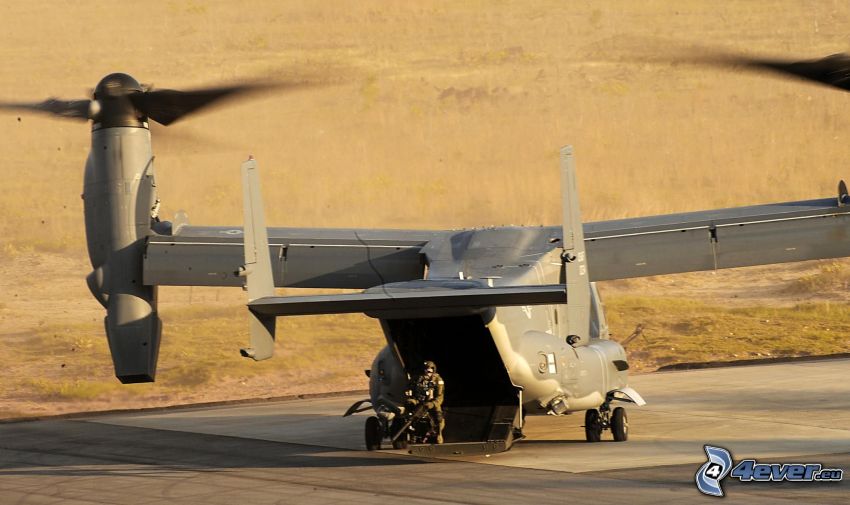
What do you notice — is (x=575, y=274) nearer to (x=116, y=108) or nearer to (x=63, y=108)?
(x=116, y=108)

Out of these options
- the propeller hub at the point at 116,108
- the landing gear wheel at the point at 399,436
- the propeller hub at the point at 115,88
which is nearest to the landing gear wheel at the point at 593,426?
the landing gear wheel at the point at 399,436

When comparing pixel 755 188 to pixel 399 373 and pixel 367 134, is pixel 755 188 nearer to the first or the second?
pixel 367 134

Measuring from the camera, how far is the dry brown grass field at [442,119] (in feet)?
183

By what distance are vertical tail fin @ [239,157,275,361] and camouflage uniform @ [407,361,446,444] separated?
2.28 metres

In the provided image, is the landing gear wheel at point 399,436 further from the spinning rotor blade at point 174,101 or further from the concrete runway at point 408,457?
the spinning rotor blade at point 174,101

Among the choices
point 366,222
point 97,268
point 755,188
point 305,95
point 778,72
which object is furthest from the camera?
point 305,95

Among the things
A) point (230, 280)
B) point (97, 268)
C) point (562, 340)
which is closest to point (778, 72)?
point (562, 340)

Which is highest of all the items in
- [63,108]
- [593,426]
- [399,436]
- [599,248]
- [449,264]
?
[63,108]

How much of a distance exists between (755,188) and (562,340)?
1871 inches

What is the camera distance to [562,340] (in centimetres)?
1738

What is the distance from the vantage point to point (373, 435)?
17.9 m

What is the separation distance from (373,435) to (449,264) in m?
2.65

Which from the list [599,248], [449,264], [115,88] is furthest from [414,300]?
[115,88]

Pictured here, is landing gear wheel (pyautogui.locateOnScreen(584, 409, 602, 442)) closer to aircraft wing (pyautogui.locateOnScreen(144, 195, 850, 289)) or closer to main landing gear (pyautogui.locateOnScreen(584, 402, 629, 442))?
main landing gear (pyautogui.locateOnScreen(584, 402, 629, 442))
